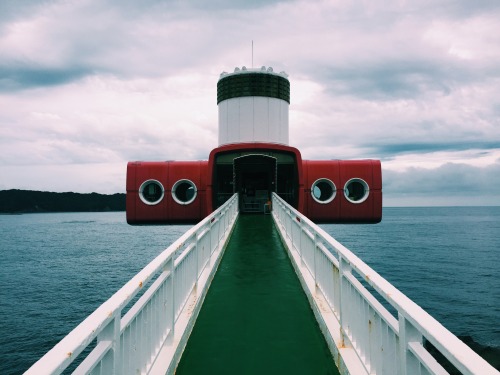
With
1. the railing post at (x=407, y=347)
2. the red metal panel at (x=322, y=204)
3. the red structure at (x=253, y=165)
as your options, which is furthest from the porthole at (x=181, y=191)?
the railing post at (x=407, y=347)

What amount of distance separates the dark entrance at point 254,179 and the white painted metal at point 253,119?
159 cm

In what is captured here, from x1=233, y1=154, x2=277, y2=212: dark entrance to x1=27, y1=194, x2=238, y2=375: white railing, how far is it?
13.4 meters

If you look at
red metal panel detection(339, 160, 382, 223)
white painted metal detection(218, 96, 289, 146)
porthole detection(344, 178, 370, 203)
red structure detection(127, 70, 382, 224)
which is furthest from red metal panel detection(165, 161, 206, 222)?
porthole detection(344, 178, 370, 203)

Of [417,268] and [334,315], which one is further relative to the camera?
[417,268]

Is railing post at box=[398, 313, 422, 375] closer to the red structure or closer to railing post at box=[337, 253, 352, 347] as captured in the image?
railing post at box=[337, 253, 352, 347]

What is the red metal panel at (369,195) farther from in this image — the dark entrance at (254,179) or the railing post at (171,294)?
the railing post at (171,294)

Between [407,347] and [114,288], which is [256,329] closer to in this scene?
[407,347]

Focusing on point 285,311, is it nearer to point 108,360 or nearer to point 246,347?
point 246,347

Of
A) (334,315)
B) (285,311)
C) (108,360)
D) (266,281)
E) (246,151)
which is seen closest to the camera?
(108,360)

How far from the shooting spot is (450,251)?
7256 centimetres

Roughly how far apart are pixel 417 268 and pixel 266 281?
168ft

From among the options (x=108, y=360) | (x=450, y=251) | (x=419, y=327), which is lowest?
(x=450, y=251)

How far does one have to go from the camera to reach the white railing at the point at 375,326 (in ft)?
6.72

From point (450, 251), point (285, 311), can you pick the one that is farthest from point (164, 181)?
point (450, 251)
